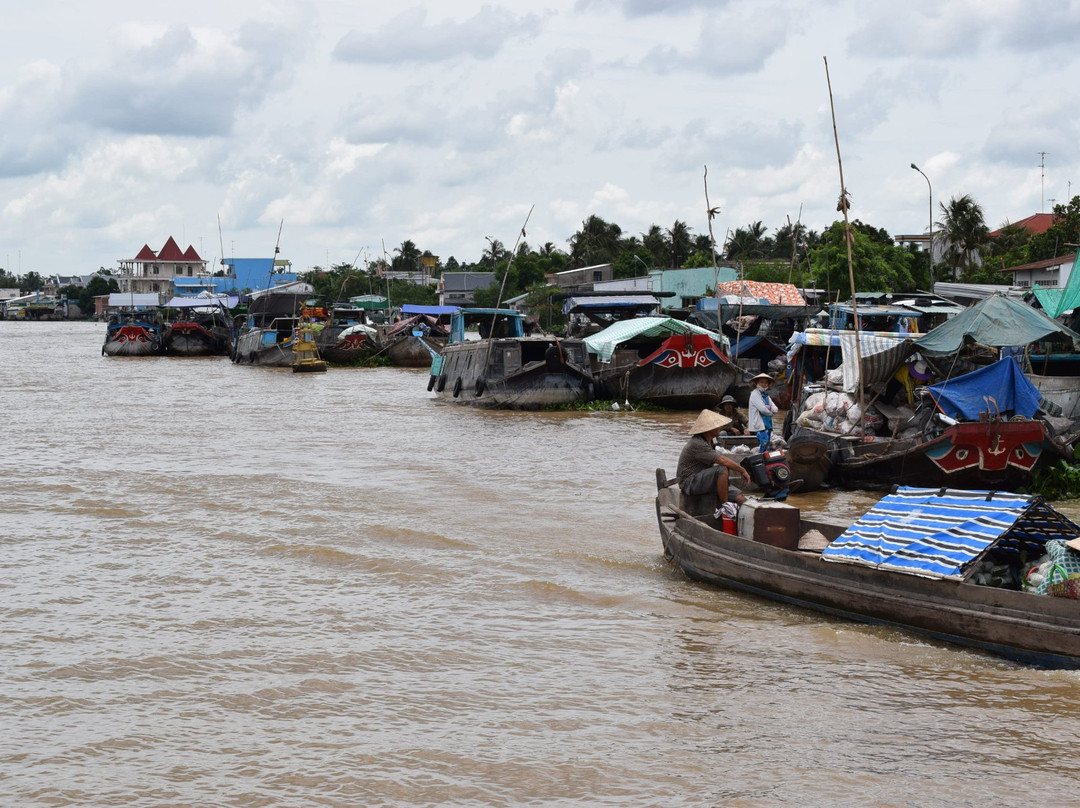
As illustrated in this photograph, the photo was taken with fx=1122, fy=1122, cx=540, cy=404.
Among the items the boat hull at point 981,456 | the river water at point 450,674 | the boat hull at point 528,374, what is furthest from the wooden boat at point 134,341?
the boat hull at point 981,456

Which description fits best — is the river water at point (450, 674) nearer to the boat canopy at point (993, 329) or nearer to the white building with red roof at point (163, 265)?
the boat canopy at point (993, 329)

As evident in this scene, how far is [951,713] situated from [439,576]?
14.4 ft

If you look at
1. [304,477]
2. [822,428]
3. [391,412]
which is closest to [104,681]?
[304,477]

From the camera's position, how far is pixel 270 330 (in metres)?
37.1

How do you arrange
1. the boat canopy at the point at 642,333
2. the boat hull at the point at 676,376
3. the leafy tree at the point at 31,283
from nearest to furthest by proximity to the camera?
1. the boat hull at the point at 676,376
2. the boat canopy at the point at 642,333
3. the leafy tree at the point at 31,283

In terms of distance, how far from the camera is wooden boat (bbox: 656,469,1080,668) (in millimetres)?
6270

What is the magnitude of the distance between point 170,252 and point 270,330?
62119mm

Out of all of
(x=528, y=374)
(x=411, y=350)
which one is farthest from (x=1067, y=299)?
(x=411, y=350)

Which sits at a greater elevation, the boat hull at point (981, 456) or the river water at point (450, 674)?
the boat hull at point (981, 456)

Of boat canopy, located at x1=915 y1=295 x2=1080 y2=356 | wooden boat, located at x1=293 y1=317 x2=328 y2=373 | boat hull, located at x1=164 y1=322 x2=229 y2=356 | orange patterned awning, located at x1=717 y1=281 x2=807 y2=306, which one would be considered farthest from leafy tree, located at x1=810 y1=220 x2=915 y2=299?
boat hull, located at x1=164 y1=322 x2=229 y2=356

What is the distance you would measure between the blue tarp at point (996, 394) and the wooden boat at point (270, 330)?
2759 centimetres

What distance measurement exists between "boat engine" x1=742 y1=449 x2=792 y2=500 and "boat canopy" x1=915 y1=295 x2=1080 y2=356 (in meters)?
3.92

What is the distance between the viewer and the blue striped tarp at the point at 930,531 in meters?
6.65

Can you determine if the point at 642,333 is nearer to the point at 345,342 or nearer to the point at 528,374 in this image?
the point at 528,374
